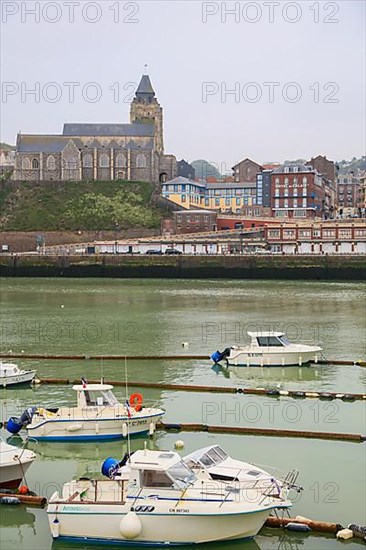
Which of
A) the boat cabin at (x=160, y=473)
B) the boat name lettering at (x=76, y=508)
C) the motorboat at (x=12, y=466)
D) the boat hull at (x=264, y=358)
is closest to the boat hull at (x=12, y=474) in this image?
the motorboat at (x=12, y=466)

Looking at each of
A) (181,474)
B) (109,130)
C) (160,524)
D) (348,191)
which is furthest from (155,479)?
(348,191)

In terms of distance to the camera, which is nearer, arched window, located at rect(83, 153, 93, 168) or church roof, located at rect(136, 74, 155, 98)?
arched window, located at rect(83, 153, 93, 168)

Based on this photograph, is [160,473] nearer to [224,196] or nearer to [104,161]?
[104,161]

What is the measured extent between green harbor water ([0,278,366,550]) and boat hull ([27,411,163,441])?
26 centimetres

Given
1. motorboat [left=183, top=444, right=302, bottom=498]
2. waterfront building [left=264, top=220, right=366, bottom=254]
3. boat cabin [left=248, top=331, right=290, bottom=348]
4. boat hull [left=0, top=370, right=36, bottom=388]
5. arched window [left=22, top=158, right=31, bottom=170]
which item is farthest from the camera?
arched window [left=22, top=158, right=31, bottom=170]

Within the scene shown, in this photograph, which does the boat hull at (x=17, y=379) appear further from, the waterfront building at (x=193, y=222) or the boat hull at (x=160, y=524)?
the waterfront building at (x=193, y=222)

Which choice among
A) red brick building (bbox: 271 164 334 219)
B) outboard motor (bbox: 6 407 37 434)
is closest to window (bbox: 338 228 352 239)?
red brick building (bbox: 271 164 334 219)

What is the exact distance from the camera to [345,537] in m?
13.6

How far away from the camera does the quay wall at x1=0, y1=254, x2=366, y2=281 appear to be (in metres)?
76.5

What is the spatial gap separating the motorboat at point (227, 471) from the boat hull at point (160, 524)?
29.3 inches

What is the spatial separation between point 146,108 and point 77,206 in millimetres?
35902

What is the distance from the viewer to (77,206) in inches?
4272

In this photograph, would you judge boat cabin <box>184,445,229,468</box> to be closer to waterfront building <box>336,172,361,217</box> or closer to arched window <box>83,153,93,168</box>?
arched window <box>83,153,93,168</box>

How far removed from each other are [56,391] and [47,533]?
11.0 meters
